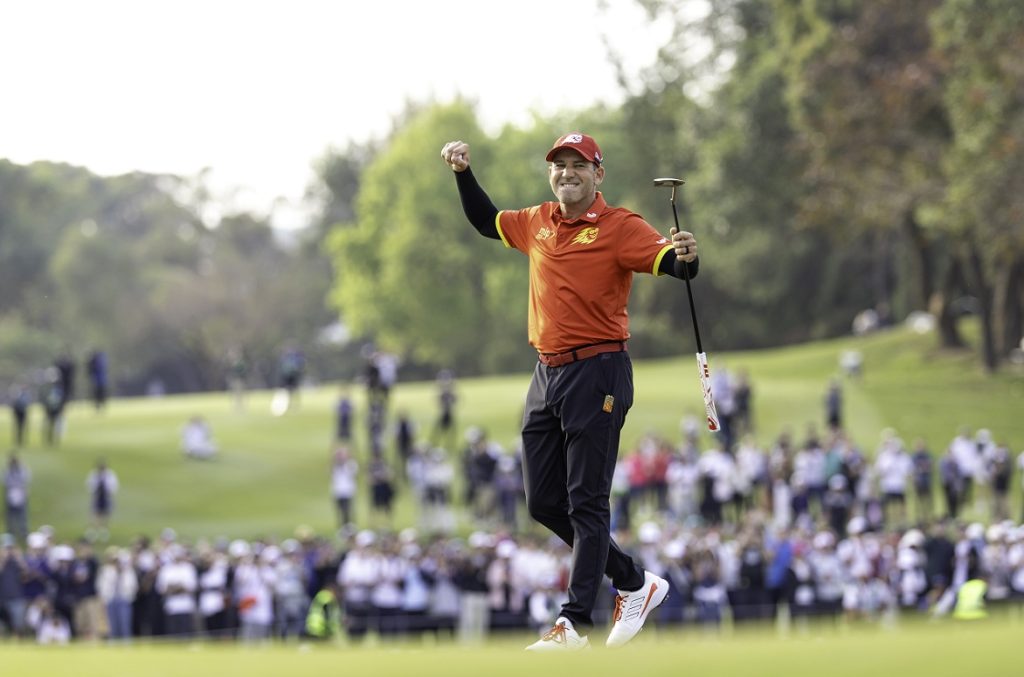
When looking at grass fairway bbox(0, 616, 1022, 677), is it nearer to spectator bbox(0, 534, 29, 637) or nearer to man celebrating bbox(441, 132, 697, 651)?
man celebrating bbox(441, 132, 697, 651)

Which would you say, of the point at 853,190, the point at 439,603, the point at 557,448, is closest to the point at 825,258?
the point at 853,190

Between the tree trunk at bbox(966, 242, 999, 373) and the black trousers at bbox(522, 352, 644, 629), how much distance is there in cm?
4892

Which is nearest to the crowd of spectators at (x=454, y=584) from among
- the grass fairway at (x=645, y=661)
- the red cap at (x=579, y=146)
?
the red cap at (x=579, y=146)

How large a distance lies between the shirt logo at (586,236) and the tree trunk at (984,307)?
161 feet

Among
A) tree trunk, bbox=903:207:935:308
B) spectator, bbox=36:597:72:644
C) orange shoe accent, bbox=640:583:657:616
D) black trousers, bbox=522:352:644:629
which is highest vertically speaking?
tree trunk, bbox=903:207:935:308

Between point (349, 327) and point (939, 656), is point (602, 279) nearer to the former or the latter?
point (939, 656)

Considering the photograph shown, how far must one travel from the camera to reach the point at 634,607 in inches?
358

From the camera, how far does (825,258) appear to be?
77812 millimetres

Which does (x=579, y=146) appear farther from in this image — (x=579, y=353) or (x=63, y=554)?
(x=63, y=554)

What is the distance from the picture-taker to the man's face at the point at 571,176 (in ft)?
28.7

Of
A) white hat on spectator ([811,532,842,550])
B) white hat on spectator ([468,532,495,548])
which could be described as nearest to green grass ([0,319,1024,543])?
white hat on spectator ([468,532,495,548])

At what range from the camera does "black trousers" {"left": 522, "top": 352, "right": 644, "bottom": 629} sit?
8695mm

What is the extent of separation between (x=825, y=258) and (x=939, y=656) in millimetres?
73427

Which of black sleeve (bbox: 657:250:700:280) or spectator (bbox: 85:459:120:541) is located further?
spectator (bbox: 85:459:120:541)
